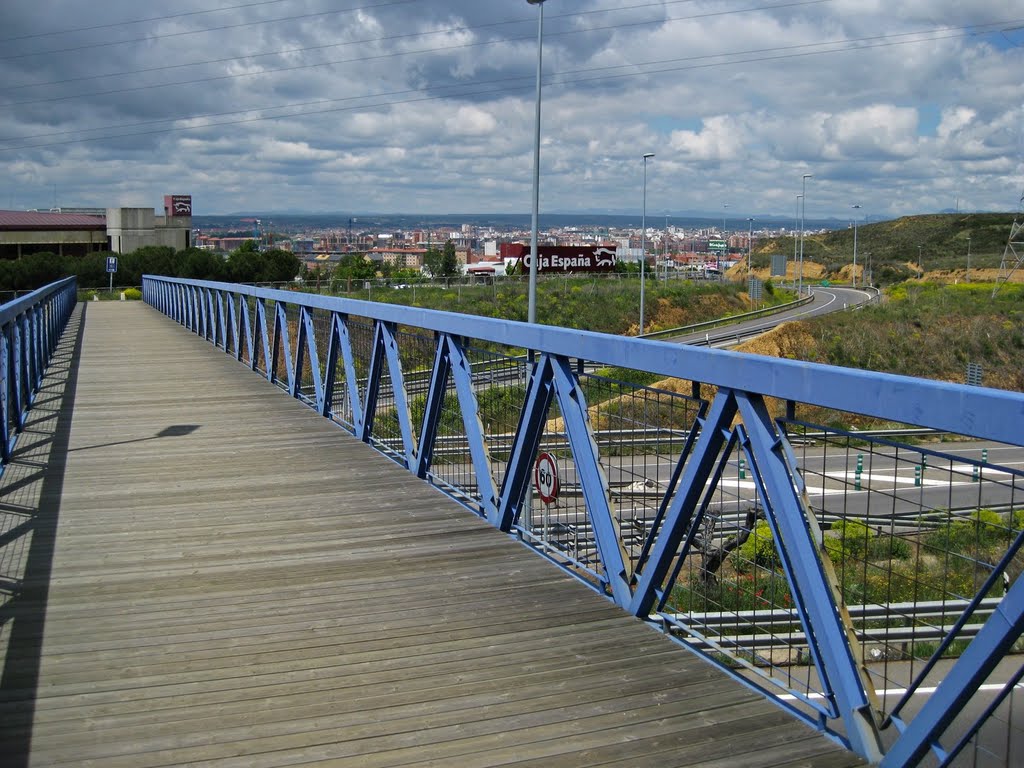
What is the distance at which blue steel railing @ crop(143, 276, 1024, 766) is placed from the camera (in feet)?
9.16

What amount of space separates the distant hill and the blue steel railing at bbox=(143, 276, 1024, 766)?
102 m

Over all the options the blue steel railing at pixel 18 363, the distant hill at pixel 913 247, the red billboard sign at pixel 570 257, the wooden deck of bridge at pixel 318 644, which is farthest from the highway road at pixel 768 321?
the wooden deck of bridge at pixel 318 644

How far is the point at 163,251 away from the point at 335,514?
72258mm

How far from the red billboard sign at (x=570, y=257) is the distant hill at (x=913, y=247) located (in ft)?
111

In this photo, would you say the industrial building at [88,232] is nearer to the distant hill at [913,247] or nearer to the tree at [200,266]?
the tree at [200,266]

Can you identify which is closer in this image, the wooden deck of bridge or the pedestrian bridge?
the pedestrian bridge

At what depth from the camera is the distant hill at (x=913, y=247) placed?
359 ft

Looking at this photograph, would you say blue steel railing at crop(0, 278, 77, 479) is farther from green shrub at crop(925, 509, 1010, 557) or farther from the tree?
the tree

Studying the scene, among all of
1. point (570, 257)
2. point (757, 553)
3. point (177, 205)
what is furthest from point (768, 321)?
point (177, 205)

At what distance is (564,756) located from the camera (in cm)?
312

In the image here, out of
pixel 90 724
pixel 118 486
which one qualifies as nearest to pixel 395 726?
pixel 90 724

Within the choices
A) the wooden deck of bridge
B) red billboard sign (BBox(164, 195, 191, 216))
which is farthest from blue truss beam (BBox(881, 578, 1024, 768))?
red billboard sign (BBox(164, 195, 191, 216))

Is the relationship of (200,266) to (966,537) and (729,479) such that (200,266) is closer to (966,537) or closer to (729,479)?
(729,479)

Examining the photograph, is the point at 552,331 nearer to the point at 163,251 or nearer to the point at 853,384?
the point at 853,384
